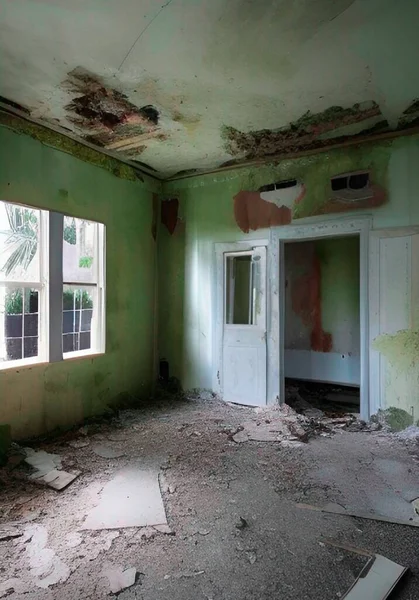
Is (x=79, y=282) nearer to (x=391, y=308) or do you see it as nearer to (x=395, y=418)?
(x=391, y=308)

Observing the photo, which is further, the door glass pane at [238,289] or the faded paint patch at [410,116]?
the door glass pane at [238,289]

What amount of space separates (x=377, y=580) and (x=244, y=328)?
3.23 metres

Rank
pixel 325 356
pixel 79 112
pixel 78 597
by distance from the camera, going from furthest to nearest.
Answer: pixel 325 356 < pixel 79 112 < pixel 78 597

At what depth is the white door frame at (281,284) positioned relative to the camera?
13.5ft

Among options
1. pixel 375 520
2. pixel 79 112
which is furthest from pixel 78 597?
pixel 79 112

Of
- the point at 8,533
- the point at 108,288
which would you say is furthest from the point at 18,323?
the point at 8,533

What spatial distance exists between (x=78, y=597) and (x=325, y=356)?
4887 mm

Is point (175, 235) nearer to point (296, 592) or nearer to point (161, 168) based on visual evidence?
point (161, 168)

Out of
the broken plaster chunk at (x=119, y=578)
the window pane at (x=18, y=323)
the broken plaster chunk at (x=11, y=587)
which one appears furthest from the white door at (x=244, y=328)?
the broken plaster chunk at (x=11, y=587)

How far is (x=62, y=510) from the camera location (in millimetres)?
2508

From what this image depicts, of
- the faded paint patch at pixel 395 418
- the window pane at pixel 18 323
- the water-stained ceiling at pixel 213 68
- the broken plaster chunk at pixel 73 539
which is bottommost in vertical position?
the broken plaster chunk at pixel 73 539

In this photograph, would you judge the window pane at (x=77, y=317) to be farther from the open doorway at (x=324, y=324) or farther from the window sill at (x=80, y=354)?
the open doorway at (x=324, y=324)

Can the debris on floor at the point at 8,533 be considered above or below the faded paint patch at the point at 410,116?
below

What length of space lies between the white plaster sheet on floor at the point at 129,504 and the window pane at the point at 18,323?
1.66 m
